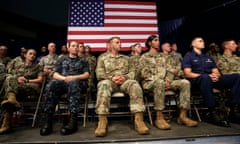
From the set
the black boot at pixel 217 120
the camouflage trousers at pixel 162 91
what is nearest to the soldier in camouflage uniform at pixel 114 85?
the camouflage trousers at pixel 162 91

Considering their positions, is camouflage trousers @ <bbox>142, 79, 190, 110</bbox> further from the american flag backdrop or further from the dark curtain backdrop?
the dark curtain backdrop

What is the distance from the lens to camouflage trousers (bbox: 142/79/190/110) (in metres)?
2.31

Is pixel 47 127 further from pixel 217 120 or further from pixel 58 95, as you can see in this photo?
pixel 217 120

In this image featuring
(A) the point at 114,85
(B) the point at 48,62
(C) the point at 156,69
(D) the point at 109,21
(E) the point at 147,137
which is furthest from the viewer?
(D) the point at 109,21

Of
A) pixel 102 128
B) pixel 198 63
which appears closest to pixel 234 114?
pixel 198 63

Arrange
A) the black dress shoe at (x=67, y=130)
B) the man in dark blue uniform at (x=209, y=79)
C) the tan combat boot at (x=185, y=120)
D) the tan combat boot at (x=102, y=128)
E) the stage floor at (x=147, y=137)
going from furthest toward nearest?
the man in dark blue uniform at (x=209, y=79)
the tan combat boot at (x=185, y=120)
the black dress shoe at (x=67, y=130)
the tan combat boot at (x=102, y=128)
the stage floor at (x=147, y=137)

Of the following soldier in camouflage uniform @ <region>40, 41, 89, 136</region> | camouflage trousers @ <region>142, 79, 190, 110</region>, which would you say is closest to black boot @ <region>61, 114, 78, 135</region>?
soldier in camouflage uniform @ <region>40, 41, 89, 136</region>

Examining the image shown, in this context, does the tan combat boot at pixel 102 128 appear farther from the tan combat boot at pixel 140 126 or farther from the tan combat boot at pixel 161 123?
the tan combat boot at pixel 161 123

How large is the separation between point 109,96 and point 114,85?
0.25 m

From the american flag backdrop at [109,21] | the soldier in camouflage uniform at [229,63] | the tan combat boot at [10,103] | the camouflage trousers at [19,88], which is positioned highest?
the american flag backdrop at [109,21]

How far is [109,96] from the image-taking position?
2.19m

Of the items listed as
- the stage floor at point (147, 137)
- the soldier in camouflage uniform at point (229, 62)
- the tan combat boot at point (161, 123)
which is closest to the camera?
the stage floor at point (147, 137)

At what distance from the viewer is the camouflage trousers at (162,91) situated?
2.31 m

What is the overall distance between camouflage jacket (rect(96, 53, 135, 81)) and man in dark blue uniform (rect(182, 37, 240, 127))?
0.84m
